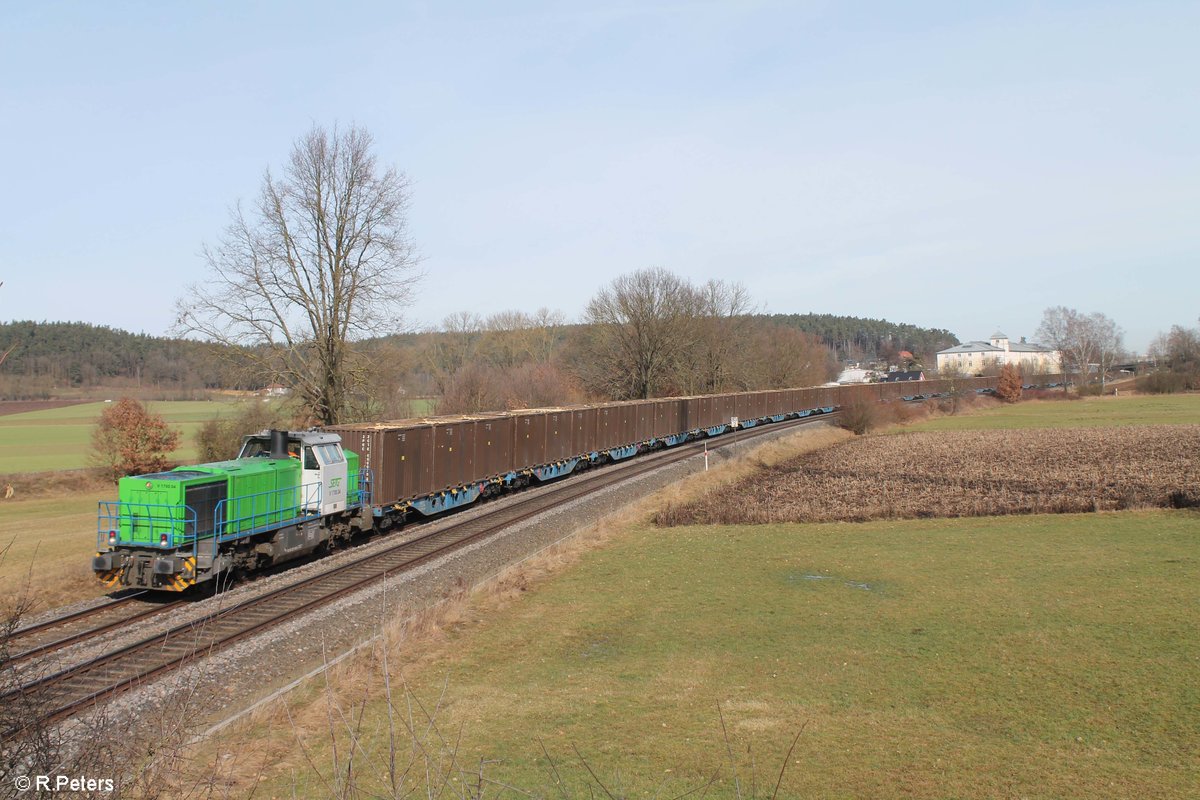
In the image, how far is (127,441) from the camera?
173 ft

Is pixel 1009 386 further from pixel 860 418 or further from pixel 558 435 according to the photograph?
pixel 558 435

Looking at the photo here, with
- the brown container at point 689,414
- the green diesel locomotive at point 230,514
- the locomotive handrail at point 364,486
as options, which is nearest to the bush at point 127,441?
the brown container at point 689,414

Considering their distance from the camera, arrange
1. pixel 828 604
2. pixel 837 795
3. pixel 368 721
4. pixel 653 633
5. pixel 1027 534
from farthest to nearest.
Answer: pixel 1027 534 < pixel 828 604 < pixel 653 633 < pixel 368 721 < pixel 837 795

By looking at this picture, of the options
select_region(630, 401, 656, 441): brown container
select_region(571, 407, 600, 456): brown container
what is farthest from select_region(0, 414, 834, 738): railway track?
select_region(630, 401, 656, 441): brown container

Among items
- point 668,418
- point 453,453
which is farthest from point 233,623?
point 668,418

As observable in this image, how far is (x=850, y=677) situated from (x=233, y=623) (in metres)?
10.9

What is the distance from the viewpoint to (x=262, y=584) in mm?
17781

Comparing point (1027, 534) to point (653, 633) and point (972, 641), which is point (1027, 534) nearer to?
point (972, 641)

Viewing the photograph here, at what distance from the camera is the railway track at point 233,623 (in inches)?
412

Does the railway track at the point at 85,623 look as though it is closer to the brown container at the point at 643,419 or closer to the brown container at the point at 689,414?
the brown container at the point at 643,419

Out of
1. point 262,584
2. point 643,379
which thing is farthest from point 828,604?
point 643,379

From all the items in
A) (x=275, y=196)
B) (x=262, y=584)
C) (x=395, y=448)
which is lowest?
(x=262, y=584)

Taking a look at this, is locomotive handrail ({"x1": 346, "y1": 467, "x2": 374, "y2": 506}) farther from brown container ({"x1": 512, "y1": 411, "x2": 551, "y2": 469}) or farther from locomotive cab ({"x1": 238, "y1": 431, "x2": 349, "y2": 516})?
brown container ({"x1": 512, "y1": 411, "x2": 551, "y2": 469})

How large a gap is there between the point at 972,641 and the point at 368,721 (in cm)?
941
